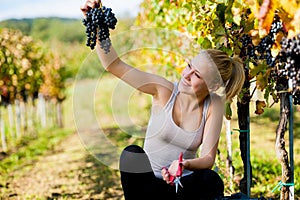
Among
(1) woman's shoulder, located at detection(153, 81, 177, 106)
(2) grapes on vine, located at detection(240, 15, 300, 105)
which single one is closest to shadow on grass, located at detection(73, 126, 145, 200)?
(1) woman's shoulder, located at detection(153, 81, 177, 106)

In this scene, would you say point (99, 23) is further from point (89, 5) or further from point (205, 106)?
point (205, 106)

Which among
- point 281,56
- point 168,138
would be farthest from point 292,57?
point 168,138

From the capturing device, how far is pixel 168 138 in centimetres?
263

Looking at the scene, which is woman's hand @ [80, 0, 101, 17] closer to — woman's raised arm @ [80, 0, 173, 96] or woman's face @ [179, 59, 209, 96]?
woman's raised arm @ [80, 0, 173, 96]

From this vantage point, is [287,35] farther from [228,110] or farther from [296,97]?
[228,110]

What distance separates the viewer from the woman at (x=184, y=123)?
2.48 m

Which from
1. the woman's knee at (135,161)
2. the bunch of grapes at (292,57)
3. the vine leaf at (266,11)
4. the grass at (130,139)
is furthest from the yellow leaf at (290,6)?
the grass at (130,139)

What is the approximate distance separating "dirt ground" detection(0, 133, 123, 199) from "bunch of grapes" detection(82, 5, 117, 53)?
260 centimetres

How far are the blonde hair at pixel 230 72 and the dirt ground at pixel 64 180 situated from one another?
2.32m

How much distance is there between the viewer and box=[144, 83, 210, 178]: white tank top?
2600 mm

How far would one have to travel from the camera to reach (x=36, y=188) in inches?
201

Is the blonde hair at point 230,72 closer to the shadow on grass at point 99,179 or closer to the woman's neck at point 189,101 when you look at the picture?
the woman's neck at point 189,101

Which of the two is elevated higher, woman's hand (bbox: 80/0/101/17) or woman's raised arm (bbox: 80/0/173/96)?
woman's hand (bbox: 80/0/101/17)

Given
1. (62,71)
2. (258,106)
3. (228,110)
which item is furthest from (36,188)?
(62,71)
